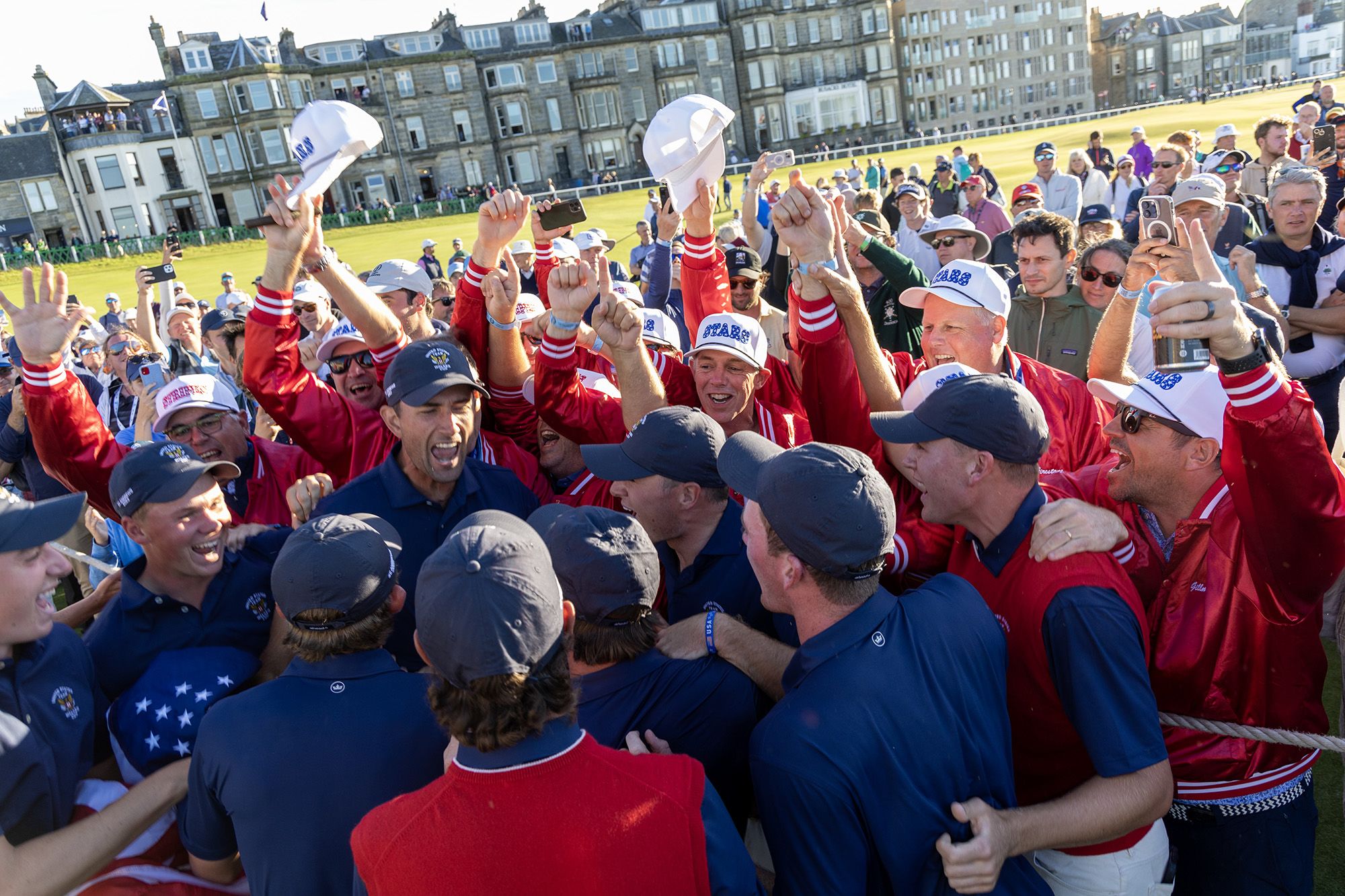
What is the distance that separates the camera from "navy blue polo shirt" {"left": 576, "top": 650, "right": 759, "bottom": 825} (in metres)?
2.41

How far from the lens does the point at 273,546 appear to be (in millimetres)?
3572

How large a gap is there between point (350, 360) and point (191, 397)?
92 centimetres

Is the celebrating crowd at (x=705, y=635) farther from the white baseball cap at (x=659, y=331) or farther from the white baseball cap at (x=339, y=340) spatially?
the white baseball cap at (x=659, y=331)

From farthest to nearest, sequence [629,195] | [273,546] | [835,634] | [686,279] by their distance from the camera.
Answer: [629,195]
[686,279]
[273,546]
[835,634]

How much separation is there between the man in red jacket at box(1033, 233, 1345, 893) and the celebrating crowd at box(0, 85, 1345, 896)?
0.01m

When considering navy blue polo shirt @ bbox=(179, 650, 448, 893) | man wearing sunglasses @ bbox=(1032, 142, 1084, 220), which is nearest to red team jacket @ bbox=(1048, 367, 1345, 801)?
navy blue polo shirt @ bbox=(179, 650, 448, 893)

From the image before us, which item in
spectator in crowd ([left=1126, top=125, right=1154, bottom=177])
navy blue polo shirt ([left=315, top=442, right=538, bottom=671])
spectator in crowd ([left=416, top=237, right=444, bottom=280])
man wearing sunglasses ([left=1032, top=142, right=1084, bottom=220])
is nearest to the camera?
navy blue polo shirt ([left=315, top=442, right=538, bottom=671])

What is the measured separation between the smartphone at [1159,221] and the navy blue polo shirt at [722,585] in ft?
8.24

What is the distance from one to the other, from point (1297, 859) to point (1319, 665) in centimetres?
64

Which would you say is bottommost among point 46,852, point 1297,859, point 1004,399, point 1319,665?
point 1297,859

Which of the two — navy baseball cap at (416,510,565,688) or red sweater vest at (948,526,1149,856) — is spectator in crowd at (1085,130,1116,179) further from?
navy baseball cap at (416,510,565,688)

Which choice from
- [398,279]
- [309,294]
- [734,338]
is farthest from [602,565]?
[309,294]

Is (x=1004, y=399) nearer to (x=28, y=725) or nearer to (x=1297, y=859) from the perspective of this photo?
(x=1297, y=859)

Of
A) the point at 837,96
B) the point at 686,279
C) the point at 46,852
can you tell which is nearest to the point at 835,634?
the point at 46,852
